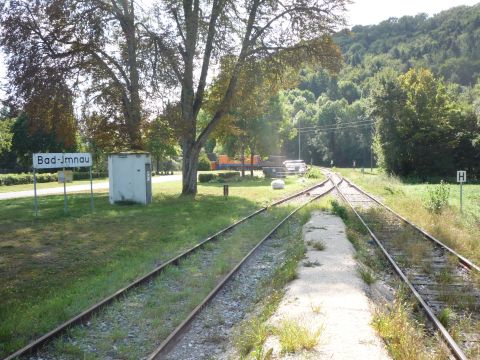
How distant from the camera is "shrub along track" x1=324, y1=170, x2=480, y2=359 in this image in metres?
6.12

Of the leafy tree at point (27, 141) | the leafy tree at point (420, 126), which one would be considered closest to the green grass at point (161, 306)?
the leafy tree at point (420, 126)

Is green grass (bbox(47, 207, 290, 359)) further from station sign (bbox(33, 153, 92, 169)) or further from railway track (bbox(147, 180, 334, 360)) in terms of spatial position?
station sign (bbox(33, 153, 92, 169))

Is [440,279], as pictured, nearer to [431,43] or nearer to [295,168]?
[295,168]

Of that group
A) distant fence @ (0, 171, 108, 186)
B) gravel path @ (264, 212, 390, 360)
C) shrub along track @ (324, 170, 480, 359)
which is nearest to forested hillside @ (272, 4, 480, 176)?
shrub along track @ (324, 170, 480, 359)

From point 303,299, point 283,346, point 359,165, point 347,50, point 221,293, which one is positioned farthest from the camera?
point 347,50

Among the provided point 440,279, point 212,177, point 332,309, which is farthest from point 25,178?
point 332,309

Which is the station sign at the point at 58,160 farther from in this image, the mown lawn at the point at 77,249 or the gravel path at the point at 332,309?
the gravel path at the point at 332,309

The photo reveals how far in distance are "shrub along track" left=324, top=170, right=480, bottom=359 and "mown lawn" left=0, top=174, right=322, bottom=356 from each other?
5339 mm

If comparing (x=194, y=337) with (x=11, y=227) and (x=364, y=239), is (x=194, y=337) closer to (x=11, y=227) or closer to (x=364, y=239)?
(x=364, y=239)

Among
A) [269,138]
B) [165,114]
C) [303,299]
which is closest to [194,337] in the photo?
[303,299]

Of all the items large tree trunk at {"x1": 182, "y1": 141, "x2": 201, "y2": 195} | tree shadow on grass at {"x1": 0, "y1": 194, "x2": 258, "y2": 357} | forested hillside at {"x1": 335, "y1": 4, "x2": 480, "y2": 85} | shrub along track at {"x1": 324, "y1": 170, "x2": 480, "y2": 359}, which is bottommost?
shrub along track at {"x1": 324, "y1": 170, "x2": 480, "y2": 359}

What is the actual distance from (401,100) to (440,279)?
40476mm

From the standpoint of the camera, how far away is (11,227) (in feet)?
49.1

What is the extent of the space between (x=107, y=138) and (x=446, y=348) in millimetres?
23881
